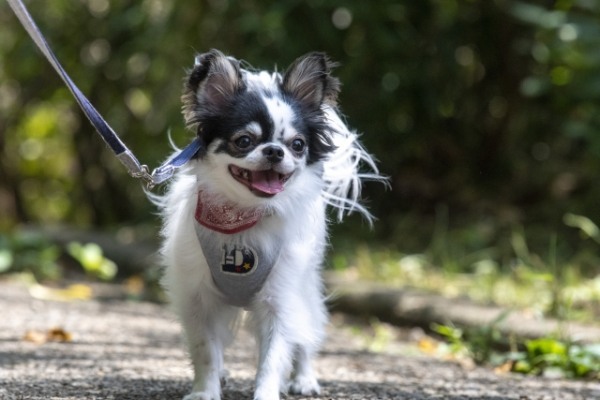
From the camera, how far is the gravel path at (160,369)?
4059mm

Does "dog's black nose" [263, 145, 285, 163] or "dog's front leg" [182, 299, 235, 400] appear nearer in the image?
"dog's black nose" [263, 145, 285, 163]

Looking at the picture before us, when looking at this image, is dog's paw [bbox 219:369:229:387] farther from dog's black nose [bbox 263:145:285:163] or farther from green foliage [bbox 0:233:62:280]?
green foliage [bbox 0:233:62:280]

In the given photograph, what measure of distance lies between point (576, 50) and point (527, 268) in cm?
197

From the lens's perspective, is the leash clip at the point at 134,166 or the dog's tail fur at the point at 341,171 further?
the dog's tail fur at the point at 341,171

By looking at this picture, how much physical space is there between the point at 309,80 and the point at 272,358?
1.07 meters

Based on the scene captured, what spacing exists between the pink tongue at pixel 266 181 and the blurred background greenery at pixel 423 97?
10.8ft

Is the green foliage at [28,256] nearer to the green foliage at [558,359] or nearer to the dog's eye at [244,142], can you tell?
the green foliage at [558,359]

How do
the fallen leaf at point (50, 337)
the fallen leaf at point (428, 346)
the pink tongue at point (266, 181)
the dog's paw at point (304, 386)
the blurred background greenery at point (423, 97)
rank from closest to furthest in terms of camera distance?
the pink tongue at point (266, 181) → the dog's paw at point (304, 386) → the fallen leaf at point (50, 337) → the fallen leaf at point (428, 346) → the blurred background greenery at point (423, 97)

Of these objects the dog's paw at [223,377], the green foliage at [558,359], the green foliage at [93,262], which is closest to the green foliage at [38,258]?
the green foliage at [93,262]

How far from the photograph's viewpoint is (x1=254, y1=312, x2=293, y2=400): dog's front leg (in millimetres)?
3734

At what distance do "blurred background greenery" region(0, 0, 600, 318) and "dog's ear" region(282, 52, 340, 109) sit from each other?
307cm

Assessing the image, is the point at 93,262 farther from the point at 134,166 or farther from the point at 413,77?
the point at 134,166

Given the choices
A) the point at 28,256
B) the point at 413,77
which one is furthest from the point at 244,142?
the point at 413,77

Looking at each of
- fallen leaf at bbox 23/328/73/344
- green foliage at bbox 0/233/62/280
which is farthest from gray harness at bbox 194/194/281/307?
green foliage at bbox 0/233/62/280
